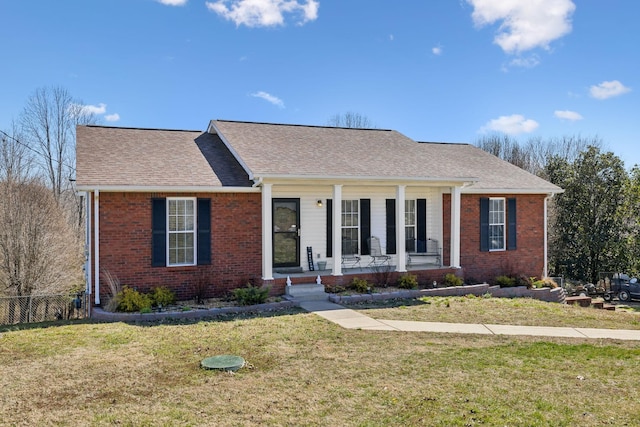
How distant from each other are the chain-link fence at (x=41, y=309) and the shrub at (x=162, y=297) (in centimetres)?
187

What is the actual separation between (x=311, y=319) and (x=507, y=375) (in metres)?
4.29

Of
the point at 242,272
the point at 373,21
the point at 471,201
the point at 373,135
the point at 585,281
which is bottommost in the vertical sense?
the point at 585,281

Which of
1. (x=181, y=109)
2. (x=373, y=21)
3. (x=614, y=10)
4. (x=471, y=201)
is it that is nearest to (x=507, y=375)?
(x=471, y=201)

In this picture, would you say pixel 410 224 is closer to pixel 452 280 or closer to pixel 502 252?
pixel 452 280

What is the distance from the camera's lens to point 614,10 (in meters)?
13.4

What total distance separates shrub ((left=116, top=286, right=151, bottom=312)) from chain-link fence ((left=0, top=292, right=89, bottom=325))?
5.01ft

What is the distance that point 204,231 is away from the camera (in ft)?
36.9

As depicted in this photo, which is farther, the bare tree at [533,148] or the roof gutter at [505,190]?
the bare tree at [533,148]

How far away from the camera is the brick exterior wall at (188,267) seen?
10406 millimetres

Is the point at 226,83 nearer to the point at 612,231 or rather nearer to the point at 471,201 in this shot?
the point at 471,201

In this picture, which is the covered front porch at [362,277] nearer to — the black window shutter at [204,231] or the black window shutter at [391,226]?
the black window shutter at [391,226]

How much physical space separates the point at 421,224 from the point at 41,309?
452 inches

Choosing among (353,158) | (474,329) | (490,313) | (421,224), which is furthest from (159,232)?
(421,224)

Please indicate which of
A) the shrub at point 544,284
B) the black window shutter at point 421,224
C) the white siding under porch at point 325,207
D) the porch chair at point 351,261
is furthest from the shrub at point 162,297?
the shrub at point 544,284
